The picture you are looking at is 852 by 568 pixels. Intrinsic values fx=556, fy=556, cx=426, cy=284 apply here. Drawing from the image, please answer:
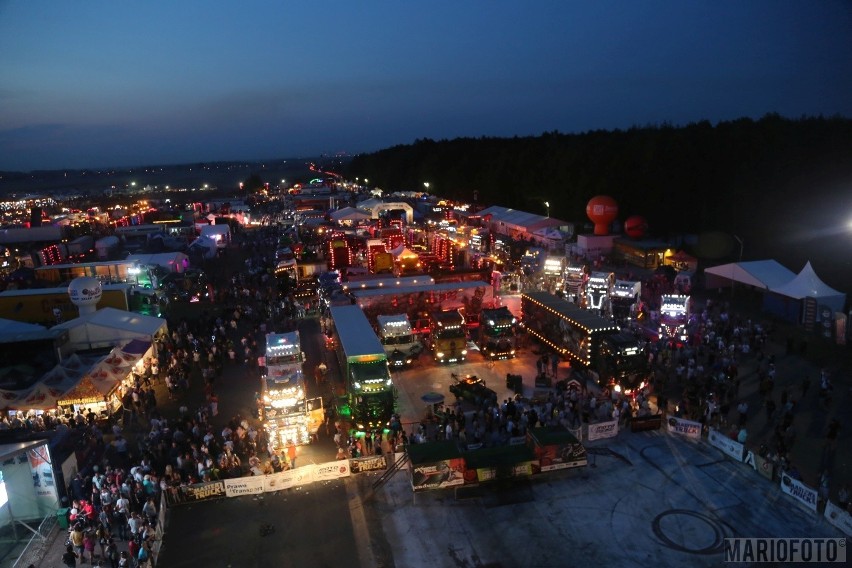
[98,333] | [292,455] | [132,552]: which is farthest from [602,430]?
[98,333]

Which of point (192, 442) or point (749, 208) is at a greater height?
point (749, 208)

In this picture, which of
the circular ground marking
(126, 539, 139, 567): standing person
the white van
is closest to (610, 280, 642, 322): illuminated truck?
the circular ground marking

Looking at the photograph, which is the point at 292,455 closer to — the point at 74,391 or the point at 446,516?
the point at 446,516

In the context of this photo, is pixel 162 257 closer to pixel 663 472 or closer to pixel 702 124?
pixel 663 472

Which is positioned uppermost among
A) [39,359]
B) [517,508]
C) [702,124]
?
[702,124]

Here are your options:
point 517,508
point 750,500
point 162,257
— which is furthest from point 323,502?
point 162,257

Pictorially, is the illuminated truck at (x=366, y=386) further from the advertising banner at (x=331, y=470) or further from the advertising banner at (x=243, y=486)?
the advertising banner at (x=243, y=486)
